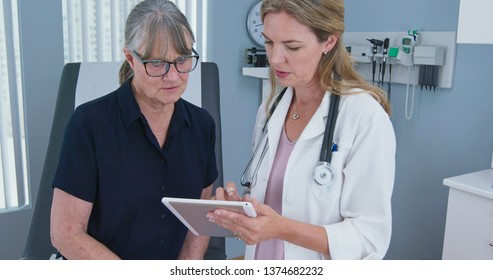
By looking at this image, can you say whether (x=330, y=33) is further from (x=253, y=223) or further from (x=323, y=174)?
(x=253, y=223)

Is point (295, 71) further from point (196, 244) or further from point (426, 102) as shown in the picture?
point (426, 102)

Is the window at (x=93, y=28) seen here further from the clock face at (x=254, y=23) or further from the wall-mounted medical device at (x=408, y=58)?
the wall-mounted medical device at (x=408, y=58)

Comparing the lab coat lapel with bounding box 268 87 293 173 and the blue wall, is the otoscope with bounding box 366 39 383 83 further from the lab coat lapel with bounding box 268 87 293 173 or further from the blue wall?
the lab coat lapel with bounding box 268 87 293 173

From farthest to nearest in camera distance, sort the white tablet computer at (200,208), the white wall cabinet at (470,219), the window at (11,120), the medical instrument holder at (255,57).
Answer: the medical instrument holder at (255,57), the window at (11,120), the white wall cabinet at (470,219), the white tablet computer at (200,208)

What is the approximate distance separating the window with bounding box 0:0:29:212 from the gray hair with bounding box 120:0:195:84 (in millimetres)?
1129

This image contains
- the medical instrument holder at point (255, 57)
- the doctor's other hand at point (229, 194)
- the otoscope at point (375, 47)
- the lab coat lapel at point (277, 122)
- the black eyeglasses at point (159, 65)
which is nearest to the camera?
the black eyeglasses at point (159, 65)

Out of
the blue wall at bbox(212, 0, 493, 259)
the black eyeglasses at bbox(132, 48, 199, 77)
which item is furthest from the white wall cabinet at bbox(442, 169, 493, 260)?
the black eyeglasses at bbox(132, 48, 199, 77)

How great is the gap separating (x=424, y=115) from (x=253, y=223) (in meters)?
1.44

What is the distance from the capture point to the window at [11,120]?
1.94 meters

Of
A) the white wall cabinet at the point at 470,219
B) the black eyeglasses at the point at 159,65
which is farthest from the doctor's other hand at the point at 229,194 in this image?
the white wall cabinet at the point at 470,219

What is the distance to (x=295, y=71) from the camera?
4.00 feet

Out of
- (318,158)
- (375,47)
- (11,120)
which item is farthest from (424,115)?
(11,120)

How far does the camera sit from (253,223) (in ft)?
3.37

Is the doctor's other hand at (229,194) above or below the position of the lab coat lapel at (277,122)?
below
